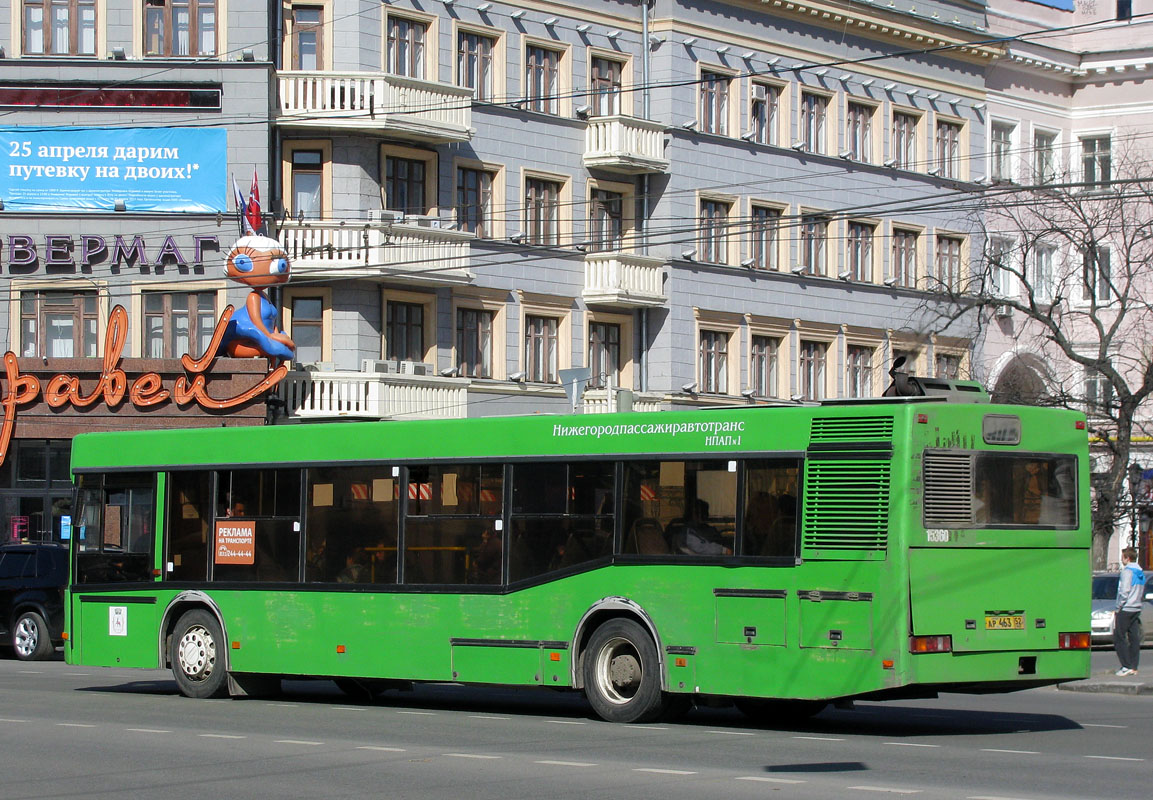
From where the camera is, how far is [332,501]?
2031cm

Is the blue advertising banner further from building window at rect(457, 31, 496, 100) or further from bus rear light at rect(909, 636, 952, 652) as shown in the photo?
bus rear light at rect(909, 636, 952, 652)

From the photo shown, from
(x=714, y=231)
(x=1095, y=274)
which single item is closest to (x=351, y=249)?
(x=714, y=231)

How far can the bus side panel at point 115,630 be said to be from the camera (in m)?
21.9

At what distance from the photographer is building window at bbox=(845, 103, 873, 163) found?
4884cm

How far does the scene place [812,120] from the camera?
158 ft

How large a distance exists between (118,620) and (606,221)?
23389mm

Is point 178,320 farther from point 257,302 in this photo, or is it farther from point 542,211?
point 542,211

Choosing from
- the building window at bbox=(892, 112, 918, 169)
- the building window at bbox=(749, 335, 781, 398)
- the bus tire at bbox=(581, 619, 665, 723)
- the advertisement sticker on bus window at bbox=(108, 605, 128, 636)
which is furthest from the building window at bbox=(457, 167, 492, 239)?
the bus tire at bbox=(581, 619, 665, 723)

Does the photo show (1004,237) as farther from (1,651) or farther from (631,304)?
(1,651)

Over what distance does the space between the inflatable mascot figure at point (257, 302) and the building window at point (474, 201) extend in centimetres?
487

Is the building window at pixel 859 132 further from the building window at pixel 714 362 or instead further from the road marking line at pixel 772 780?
the road marking line at pixel 772 780

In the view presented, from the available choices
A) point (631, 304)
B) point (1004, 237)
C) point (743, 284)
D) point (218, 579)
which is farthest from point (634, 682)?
point (1004, 237)

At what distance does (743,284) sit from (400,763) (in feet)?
108

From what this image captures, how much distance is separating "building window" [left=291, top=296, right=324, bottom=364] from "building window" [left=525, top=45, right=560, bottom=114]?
7.02 m
